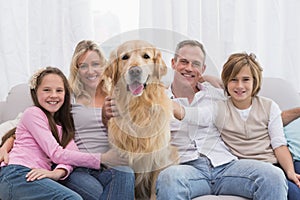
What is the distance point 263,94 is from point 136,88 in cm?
89

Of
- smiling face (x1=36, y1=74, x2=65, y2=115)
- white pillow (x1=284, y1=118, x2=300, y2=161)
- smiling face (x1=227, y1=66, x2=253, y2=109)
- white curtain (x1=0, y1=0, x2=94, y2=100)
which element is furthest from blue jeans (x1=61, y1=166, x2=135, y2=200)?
white curtain (x1=0, y1=0, x2=94, y2=100)

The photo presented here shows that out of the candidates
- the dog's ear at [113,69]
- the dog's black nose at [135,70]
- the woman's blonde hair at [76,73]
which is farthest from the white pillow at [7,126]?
the dog's black nose at [135,70]

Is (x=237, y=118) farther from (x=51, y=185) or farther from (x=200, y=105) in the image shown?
(x=51, y=185)

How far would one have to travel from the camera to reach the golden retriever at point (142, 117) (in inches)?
63.7

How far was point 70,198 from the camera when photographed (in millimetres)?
1591

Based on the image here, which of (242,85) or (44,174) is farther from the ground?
(242,85)

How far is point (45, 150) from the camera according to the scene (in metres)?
1.77

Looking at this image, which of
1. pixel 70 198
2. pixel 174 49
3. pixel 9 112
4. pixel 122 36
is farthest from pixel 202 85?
pixel 9 112

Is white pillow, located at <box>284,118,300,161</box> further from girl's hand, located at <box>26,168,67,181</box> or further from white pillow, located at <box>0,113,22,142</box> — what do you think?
white pillow, located at <box>0,113,22,142</box>

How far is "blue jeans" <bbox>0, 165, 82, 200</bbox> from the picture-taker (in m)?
1.60

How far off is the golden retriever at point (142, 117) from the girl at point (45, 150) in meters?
0.15

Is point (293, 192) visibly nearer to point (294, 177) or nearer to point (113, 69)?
point (294, 177)

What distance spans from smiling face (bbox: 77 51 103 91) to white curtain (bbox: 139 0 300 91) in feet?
2.27

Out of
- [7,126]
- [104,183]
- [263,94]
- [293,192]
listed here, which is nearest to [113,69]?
[104,183]
